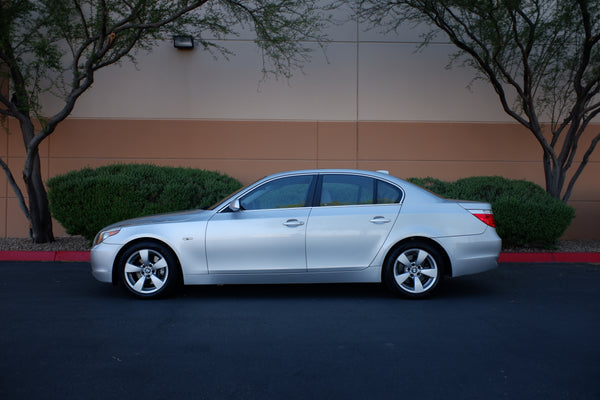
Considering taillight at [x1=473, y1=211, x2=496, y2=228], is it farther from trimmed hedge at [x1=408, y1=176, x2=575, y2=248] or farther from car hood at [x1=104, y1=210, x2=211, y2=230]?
trimmed hedge at [x1=408, y1=176, x2=575, y2=248]

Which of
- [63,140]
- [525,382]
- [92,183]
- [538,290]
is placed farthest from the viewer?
[63,140]

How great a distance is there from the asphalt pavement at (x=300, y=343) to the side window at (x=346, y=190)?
115 cm

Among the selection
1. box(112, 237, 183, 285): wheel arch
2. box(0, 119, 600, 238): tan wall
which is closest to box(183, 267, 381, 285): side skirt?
box(112, 237, 183, 285): wheel arch

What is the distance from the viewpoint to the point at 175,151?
12438 millimetres

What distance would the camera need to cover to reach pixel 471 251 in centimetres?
641

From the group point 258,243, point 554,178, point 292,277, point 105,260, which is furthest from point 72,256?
point 554,178

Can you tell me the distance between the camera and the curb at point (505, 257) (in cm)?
952

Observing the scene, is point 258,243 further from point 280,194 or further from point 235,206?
point 280,194

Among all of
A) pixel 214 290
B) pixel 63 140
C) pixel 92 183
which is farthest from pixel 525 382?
pixel 63 140

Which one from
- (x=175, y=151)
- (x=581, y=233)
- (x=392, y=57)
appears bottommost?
(x=581, y=233)

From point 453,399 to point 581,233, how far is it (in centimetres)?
1028

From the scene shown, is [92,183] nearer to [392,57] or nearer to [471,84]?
[392,57]

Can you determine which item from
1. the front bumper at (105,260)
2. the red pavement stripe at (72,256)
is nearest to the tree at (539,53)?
the front bumper at (105,260)

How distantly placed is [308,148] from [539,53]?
5479 millimetres
